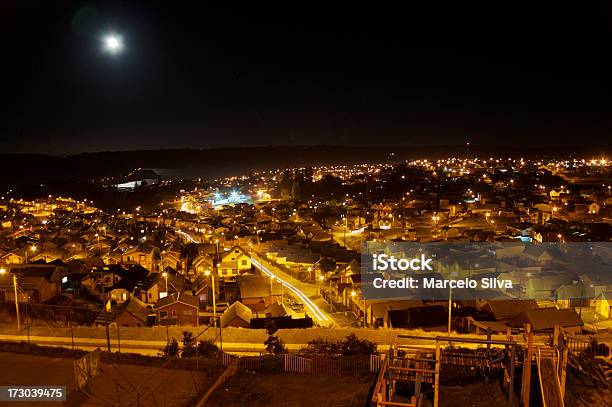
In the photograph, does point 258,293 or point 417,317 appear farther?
point 258,293

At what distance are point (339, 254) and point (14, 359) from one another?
12292mm

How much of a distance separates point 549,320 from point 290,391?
6328 millimetres

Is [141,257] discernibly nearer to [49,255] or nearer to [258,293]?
[49,255]

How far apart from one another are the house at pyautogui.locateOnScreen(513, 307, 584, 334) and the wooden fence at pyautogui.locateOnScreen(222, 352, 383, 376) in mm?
4658

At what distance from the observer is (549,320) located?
29.7 ft

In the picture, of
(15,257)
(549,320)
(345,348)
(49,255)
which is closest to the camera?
(345,348)

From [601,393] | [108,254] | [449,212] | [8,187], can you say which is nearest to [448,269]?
[601,393]

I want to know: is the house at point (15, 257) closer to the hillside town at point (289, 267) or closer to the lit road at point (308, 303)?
the hillside town at point (289, 267)

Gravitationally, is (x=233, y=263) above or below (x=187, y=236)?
below

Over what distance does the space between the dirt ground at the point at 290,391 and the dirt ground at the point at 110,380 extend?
1.16 feet

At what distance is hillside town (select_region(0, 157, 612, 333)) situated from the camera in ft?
33.0

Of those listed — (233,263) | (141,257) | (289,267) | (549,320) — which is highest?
(141,257)

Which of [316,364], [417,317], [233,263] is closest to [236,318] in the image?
[417,317]

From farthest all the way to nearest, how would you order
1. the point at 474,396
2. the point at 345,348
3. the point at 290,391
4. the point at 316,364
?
1. the point at 345,348
2. the point at 316,364
3. the point at 290,391
4. the point at 474,396
